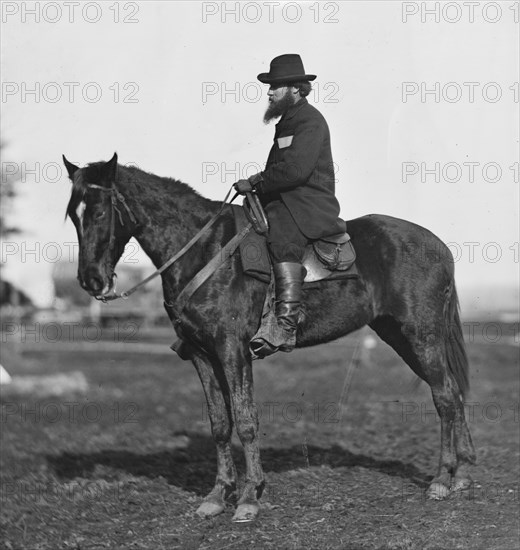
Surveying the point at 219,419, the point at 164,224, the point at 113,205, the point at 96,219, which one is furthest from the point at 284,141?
the point at 219,419

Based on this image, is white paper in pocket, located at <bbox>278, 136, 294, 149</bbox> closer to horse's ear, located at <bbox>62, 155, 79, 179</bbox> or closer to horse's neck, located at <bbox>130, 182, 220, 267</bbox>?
horse's neck, located at <bbox>130, 182, 220, 267</bbox>

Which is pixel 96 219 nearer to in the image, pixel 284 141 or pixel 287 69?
pixel 284 141

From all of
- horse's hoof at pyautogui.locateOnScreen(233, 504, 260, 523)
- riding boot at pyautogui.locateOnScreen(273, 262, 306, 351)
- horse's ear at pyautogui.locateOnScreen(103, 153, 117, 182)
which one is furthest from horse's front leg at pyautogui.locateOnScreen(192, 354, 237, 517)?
horse's ear at pyautogui.locateOnScreen(103, 153, 117, 182)

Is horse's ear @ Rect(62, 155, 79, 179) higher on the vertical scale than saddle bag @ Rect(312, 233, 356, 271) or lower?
higher

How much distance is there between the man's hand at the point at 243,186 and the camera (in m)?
7.73

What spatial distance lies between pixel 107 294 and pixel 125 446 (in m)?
5.14

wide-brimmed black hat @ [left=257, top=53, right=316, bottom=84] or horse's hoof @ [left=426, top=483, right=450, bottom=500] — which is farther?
horse's hoof @ [left=426, top=483, right=450, bottom=500]

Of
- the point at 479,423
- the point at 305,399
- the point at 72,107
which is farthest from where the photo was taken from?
the point at 305,399

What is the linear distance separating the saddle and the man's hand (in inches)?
3.2

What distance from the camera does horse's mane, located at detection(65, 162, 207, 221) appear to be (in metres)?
7.44

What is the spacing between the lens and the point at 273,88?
7578 mm

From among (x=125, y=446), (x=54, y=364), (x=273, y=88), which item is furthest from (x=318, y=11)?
(x=54, y=364)

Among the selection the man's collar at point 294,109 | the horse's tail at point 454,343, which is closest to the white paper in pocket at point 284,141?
the man's collar at point 294,109

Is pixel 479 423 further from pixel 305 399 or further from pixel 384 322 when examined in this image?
pixel 384 322
